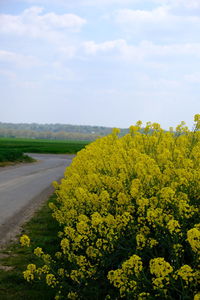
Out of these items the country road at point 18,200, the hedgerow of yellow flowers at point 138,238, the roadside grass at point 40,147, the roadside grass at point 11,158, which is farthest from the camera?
the roadside grass at point 40,147

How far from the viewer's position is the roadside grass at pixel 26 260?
5.90m

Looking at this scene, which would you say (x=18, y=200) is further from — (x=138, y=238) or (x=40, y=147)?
(x=40, y=147)

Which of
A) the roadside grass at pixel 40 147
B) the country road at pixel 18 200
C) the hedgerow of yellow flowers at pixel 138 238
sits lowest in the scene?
the roadside grass at pixel 40 147

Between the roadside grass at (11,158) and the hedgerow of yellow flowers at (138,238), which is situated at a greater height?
the hedgerow of yellow flowers at (138,238)

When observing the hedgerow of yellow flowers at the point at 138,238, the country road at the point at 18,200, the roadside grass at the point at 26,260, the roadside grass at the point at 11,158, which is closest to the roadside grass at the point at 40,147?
the roadside grass at the point at 11,158

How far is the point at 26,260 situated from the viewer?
737cm

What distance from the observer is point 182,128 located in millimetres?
8570

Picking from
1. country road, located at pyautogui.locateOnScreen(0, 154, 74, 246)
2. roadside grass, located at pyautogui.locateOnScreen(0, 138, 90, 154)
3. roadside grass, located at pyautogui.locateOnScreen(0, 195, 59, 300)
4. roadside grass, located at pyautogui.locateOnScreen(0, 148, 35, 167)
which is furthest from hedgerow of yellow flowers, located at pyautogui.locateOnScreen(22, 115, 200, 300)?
roadside grass, located at pyautogui.locateOnScreen(0, 138, 90, 154)

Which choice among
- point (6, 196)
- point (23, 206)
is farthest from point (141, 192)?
point (6, 196)

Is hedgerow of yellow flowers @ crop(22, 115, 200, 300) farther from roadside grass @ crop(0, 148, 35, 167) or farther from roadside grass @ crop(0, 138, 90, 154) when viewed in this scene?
roadside grass @ crop(0, 138, 90, 154)

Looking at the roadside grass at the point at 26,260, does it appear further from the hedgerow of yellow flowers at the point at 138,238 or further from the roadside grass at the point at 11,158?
the roadside grass at the point at 11,158

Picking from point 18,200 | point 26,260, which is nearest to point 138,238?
point 26,260

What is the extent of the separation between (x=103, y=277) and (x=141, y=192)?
4.59 ft

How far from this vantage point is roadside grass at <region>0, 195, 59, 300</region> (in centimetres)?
590
